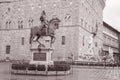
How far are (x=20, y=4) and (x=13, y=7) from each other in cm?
196

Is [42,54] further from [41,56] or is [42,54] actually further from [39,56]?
[39,56]

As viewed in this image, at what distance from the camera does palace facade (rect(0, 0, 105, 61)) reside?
154ft

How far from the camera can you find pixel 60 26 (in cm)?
4856

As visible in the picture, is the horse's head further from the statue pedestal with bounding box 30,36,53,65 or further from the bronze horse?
the statue pedestal with bounding box 30,36,53,65

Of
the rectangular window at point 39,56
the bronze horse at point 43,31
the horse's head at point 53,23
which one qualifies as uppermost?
the horse's head at point 53,23

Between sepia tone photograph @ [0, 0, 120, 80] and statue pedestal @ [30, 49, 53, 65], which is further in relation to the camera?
sepia tone photograph @ [0, 0, 120, 80]

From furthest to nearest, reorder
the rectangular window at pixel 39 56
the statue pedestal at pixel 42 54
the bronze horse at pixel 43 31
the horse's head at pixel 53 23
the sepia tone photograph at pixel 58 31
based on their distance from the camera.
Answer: the sepia tone photograph at pixel 58 31 < the horse's head at pixel 53 23 < the bronze horse at pixel 43 31 < the rectangular window at pixel 39 56 < the statue pedestal at pixel 42 54

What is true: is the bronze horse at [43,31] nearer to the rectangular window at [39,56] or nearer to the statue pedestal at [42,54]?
the statue pedestal at [42,54]

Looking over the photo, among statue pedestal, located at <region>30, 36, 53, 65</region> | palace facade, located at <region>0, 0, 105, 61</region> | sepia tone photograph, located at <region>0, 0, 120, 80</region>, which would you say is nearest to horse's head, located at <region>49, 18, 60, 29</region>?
statue pedestal, located at <region>30, 36, 53, 65</region>

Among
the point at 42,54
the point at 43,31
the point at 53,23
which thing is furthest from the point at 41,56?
the point at 53,23

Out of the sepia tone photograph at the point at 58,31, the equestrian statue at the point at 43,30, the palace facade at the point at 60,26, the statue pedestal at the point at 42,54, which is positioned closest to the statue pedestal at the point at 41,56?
the statue pedestal at the point at 42,54

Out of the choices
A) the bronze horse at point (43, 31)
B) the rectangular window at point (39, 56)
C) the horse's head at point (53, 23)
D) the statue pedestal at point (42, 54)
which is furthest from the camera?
the horse's head at point (53, 23)

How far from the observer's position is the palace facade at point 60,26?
47.0m

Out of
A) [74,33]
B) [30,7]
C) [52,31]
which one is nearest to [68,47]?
[74,33]
